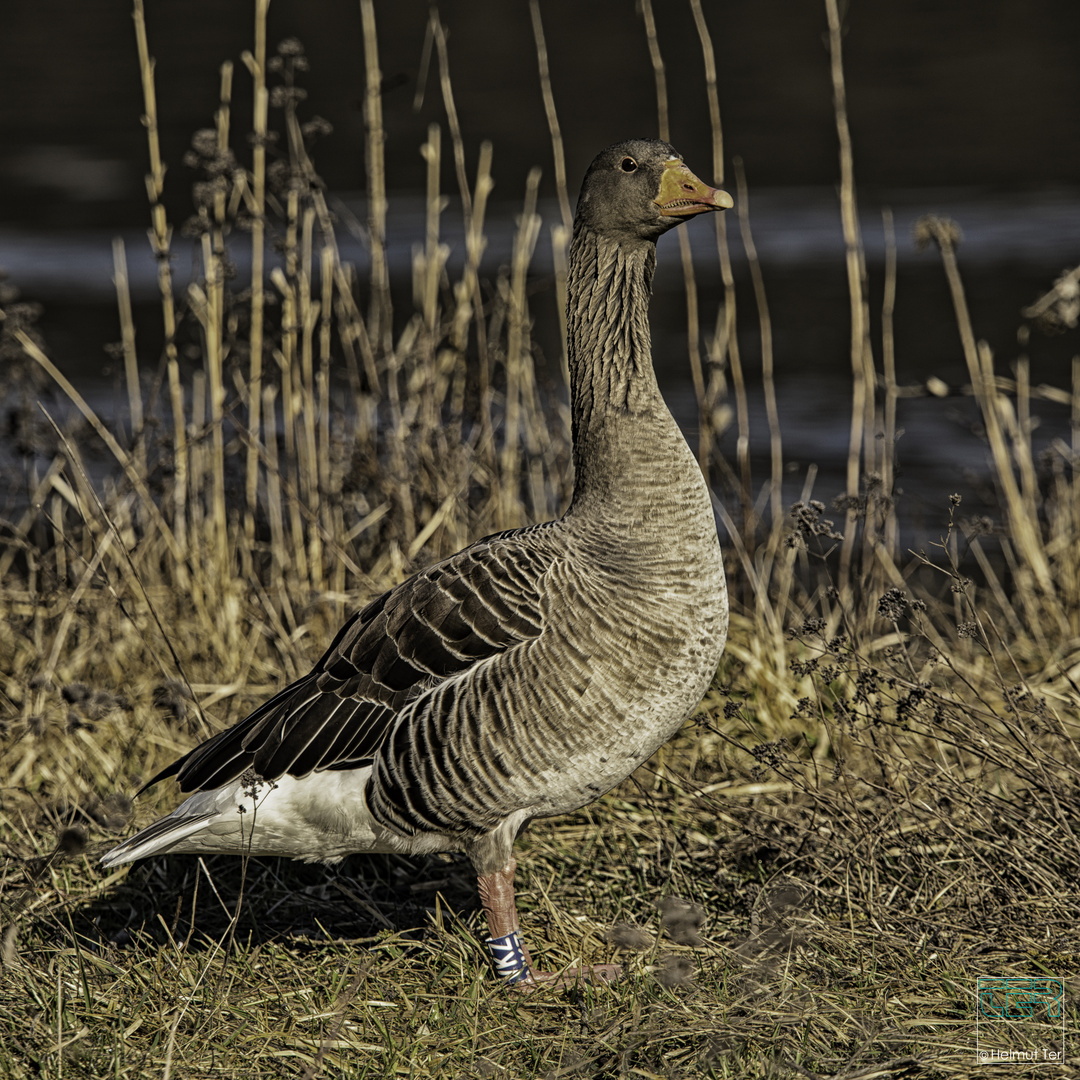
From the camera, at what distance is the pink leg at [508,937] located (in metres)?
4.53

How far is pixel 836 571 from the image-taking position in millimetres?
8734

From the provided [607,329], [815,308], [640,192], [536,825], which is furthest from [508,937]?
[815,308]

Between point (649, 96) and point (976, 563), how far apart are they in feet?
62.0

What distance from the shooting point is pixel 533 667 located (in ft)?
14.4

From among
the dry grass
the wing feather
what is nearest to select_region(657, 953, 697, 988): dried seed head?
the dry grass

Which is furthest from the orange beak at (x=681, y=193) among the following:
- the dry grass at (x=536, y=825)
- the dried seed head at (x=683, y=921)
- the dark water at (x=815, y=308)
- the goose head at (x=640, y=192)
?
the dark water at (x=815, y=308)

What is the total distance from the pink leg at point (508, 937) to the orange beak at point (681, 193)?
7.35 feet

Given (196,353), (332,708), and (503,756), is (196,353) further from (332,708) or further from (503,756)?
(503,756)

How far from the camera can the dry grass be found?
4.11 m

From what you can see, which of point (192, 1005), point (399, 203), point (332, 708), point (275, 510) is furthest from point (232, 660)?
point (399, 203)

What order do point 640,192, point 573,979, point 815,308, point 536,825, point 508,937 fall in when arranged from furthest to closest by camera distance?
point 815,308 < point 536,825 < point 640,192 < point 508,937 < point 573,979

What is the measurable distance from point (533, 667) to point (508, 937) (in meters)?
0.93

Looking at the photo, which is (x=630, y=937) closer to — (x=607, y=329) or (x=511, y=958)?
(x=511, y=958)

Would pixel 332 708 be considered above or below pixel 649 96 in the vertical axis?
below
